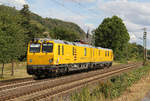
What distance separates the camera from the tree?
57.4 meters

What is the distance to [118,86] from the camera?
38.4ft

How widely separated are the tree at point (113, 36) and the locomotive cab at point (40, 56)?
40476 mm

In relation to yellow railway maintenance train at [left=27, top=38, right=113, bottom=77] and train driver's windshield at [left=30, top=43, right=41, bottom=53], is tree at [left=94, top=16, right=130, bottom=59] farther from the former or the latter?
train driver's windshield at [left=30, top=43, right=41, bottom=53]

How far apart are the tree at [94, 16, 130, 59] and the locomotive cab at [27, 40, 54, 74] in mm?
40476

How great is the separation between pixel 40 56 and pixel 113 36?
42.1 metres

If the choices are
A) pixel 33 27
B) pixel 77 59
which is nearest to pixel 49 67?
pixel 77 59

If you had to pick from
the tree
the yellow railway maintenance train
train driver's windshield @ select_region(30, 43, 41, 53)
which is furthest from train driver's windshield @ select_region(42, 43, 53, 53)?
the tree

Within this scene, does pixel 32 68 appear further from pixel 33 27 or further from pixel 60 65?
pixel 33 27

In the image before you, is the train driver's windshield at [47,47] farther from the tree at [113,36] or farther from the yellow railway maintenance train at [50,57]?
the tree at [113,36]

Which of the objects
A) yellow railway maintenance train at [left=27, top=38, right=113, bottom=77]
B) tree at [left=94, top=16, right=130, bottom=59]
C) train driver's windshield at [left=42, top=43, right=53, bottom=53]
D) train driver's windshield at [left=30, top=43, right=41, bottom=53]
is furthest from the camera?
tree at [left=94, top=16, right=130, bottom=59]

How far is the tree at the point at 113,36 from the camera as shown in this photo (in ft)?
188

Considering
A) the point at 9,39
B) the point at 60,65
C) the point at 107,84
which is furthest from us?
the point at 9,39

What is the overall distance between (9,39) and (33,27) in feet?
149

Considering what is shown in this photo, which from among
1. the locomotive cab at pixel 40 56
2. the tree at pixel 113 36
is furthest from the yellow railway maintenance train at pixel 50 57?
the tree at pixel 113 36
